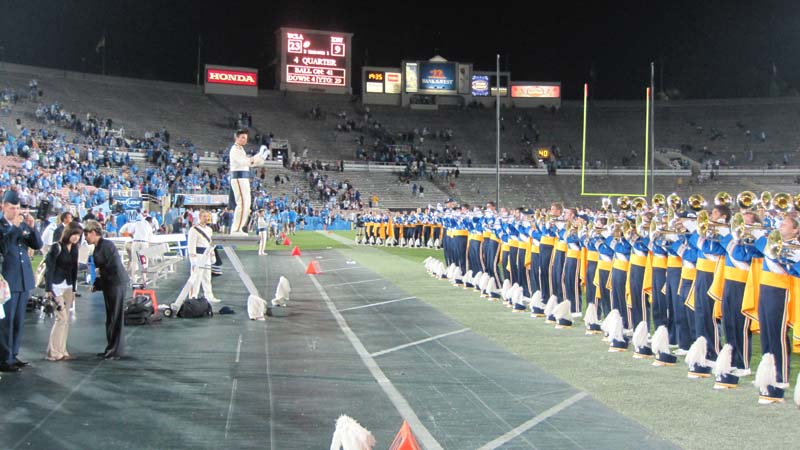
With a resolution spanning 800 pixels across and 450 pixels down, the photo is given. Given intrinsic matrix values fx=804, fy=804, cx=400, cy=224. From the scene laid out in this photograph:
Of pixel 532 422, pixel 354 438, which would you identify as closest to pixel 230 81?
pixel 532 422

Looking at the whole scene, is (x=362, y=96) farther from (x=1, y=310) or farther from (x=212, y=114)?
(x=1, y=310)

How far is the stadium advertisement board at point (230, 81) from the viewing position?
5744 centimetres

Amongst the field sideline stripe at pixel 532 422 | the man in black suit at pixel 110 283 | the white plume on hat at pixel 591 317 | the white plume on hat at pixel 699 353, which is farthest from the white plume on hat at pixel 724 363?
the man in black suit at pixel 110 283

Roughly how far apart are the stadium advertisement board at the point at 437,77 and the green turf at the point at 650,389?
49.6 m

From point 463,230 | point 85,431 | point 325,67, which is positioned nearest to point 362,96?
point 325,67

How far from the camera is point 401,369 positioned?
27.7 ft

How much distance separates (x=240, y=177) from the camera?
9.80 m

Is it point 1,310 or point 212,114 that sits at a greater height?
point 212,114

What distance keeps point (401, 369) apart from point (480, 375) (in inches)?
34.4

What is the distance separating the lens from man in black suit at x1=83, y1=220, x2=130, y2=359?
9.34m

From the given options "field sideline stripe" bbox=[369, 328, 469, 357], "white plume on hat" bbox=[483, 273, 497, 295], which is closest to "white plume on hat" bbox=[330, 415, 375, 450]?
"field sideline stripe" bbox=[369, 328, 469, 357]

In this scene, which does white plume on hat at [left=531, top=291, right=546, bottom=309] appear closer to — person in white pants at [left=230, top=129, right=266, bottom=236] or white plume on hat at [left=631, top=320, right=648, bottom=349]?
white plume on hat at [left=631, top=320, right=648, bottom=349]

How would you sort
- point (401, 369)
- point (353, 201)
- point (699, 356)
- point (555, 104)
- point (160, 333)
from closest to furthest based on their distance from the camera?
point (699, 356) < point (401, 369) < point (160, 333) < point (353, 201) < point (555, 104)

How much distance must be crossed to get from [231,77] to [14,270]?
51.1 metres
